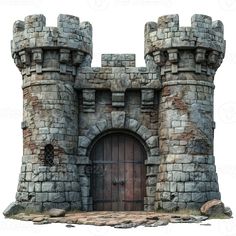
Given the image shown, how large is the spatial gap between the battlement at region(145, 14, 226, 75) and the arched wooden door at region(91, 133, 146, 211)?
2.55 meters

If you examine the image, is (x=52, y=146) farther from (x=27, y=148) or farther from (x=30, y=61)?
(x=30, y=61)

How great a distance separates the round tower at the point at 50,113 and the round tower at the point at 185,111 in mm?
2519

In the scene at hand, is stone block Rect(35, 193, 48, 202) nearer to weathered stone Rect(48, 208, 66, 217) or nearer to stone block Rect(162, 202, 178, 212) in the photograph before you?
weathered stone Rect(48, 208, 66, 217)

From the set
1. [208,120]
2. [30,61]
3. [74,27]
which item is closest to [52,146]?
[30,61]

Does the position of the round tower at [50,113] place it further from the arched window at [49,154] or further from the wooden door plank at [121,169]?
the wooden door plank at [121,169]

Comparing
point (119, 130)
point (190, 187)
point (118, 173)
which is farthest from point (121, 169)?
point (190, 187)

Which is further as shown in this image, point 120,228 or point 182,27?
point 182,27

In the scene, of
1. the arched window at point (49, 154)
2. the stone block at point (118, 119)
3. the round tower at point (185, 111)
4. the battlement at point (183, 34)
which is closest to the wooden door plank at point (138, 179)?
the round tower at point (185, 111)

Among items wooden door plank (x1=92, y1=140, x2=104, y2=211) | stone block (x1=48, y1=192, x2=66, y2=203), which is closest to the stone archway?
wooden door plank (x1=92, y1=140, x2=104, y2=211)

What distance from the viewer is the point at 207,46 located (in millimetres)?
15359

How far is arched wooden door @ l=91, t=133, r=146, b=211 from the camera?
15797mm

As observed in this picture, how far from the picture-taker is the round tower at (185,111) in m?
15.0

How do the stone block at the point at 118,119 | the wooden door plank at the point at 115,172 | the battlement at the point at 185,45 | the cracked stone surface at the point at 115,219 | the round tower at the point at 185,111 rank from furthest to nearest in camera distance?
the wooden door plank at the point at 115,172
the stone block at the point at 118,119
the battlement at the point at 185,45
the round tower at the point at 185,111
the cracked stone surface at the point at 115,219

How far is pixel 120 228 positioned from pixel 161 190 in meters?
3.61
